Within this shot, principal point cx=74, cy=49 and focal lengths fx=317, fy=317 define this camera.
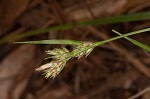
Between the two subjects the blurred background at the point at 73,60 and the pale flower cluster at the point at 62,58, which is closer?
the pale flower cluster at the point at 62,58

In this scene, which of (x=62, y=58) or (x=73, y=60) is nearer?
(x=62, y=58)

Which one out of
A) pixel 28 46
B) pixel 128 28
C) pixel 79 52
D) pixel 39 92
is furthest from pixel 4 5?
pixel 79 52

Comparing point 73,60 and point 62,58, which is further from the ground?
point 73,60

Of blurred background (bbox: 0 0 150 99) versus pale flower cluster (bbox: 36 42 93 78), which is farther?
blurred background (bbox: 0 0 150 99)

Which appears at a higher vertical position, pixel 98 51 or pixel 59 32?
pixel 59 32

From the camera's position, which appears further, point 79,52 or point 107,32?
point 107,32

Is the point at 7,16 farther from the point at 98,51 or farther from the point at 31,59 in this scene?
the point at 98,51

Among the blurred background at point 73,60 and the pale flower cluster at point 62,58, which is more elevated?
the blurred background at point 73,60

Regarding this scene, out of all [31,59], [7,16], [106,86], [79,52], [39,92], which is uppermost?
[7,16]
